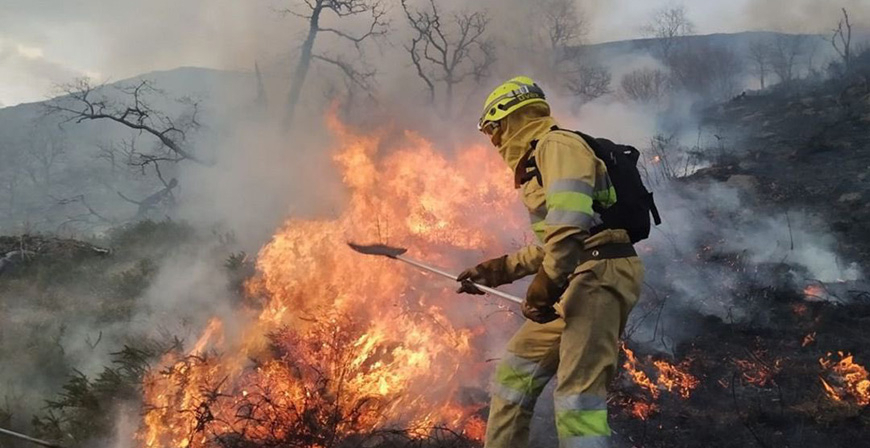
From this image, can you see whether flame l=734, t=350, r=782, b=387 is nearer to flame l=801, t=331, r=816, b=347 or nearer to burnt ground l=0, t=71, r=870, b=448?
burnt ground l=0, t=71, r=870, b=448

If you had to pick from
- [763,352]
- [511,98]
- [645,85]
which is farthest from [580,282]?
[645,85]

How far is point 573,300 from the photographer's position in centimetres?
285

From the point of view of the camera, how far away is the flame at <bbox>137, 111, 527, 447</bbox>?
15.2ft

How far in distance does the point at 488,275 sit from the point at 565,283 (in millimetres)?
950

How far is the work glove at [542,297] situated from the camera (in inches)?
112

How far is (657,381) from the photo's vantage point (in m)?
5.27

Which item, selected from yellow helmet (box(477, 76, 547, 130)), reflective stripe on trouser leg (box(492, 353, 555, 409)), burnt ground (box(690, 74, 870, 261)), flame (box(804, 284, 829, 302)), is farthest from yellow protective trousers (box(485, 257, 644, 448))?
burnt ground (box(690, 74, 870, 261))

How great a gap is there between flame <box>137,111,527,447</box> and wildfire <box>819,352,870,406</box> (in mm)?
3229

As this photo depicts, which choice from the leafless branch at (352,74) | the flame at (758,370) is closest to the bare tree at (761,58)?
the leafless branch at (352,74)

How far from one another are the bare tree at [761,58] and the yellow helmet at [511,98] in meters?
34.3

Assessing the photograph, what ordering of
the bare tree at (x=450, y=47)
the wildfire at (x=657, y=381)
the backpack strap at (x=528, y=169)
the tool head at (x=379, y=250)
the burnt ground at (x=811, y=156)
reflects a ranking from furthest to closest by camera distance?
the bare tree at (x=450, y=47) < the burnt ground at (x=811, y=156) < the tool head at (x=379, y=250) < the wildfire at (x=657, y=381) < the backpack strap at (x=528, y=169)

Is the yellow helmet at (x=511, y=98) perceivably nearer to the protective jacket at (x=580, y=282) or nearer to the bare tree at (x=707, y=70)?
the protective jacket at (x=580, y=282)

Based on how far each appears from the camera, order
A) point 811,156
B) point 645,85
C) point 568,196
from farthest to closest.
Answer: point 645,85 → point 811,156 → point 568,196

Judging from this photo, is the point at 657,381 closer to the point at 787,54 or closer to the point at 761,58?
the point at 787,54
